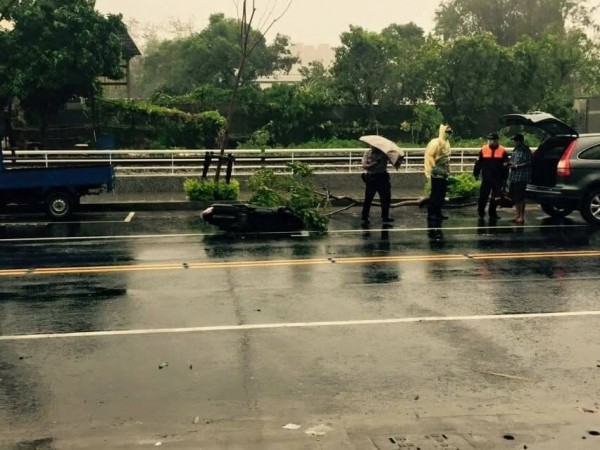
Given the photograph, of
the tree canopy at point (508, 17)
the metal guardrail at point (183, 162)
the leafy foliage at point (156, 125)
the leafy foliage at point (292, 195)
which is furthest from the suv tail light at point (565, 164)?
the tree canopy at point (508, 17)

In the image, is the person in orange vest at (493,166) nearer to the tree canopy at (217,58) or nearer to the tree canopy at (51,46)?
the tree canopy at (51,46)

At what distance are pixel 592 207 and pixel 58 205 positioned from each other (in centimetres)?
1008

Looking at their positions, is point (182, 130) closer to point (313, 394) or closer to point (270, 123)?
point (270, 123)

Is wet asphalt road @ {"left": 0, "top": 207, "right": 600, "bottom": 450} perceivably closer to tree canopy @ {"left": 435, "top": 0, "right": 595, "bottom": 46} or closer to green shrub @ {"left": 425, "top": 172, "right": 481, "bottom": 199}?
green shrub @ {"left": 425, "top": 172, "right": 481, "bottom": 199}

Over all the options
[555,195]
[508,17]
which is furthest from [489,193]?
[508,17]

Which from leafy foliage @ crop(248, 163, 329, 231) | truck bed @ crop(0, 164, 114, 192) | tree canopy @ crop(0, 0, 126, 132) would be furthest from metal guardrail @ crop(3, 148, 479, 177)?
tree canopy @ crop(0, 0, 126, 132)

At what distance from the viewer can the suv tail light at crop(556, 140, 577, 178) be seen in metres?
15.4

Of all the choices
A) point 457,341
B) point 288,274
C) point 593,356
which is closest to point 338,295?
point 288,274

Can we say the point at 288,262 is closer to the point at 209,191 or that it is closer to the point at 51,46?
the point at 209,191

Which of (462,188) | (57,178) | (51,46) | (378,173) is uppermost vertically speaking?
(51,46)

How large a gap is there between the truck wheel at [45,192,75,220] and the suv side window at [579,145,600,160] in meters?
9.75

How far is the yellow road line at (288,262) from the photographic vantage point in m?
11.1

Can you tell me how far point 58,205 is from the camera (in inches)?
665

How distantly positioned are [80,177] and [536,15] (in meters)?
57.1
